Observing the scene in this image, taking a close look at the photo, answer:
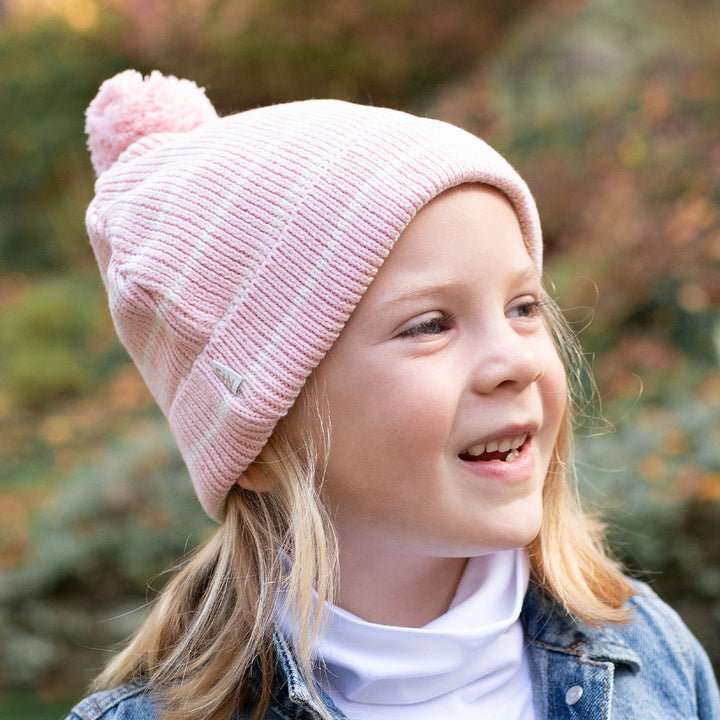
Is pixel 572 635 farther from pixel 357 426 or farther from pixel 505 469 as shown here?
pixel 357 426

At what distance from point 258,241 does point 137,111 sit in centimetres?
55

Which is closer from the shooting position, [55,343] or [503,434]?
[503,434]

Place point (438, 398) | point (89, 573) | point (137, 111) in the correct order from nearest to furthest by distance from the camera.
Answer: point (438, 398), point (137, 111), point (89, 573)

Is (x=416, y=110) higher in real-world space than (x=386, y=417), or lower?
lower

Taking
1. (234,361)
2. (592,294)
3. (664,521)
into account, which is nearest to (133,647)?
(234,361)

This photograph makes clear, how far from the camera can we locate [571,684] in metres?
1.86

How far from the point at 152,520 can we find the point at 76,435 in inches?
118

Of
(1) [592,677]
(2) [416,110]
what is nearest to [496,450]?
(1) [592,677]

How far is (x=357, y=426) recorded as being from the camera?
173 cm

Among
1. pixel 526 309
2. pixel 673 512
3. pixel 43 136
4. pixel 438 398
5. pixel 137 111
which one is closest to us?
pixel 438 398

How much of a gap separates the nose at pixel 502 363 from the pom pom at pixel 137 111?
0.93 metres

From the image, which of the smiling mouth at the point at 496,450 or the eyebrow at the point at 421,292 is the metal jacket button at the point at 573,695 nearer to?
the smiling mouth at the point at 496,450

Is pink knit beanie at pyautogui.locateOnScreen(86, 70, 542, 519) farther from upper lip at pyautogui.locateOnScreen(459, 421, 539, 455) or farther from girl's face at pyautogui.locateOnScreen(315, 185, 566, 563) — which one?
upper lip at pyautogui.locateOnScreen(459, 421, 539, 455)

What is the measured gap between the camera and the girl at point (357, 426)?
1726 millimetres
